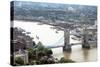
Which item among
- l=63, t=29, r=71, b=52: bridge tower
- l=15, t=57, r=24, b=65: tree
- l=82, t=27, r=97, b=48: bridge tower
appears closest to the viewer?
l=15, t=57, r=24, b=65: tree

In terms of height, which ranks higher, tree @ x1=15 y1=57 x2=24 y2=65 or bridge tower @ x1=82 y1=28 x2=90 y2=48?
bridge tower @ x1=82 y1=28 x2=90 y2=48

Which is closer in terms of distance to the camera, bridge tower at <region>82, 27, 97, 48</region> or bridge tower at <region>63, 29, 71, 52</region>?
Result: bridge tower at <region>63, 29, 71, 52</region>

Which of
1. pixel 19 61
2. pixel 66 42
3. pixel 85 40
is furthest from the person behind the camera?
pixel 85 40

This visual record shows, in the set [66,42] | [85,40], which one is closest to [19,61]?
[66,42]

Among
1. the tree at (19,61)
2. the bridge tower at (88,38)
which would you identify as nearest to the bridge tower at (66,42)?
the bridge tower at (88,38)

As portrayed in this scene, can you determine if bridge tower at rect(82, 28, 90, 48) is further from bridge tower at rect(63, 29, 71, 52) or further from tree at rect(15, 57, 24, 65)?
tree at rect(15, 57, 24, 65)

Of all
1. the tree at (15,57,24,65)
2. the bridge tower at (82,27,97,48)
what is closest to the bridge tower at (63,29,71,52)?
the bridge tower at (82,27,97,48)

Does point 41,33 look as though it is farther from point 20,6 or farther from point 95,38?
point 95,38

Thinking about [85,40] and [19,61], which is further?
[85,40]

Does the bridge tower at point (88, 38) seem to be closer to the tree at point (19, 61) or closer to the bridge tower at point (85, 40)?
the bridge tower at point (85, 40)

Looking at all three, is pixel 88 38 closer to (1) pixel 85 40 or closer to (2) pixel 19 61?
(1) pixel 85 40

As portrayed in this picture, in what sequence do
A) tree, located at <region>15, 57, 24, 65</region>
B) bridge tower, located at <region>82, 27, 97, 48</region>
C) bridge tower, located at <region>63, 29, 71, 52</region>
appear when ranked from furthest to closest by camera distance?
1. bridge tower, located at <region>82, 27, 97, 48</region>
2. bridge tower, located at <region>63, 29, 71, 52</region>
3. tree, located at <region>15, 57, 24, 65</region>
